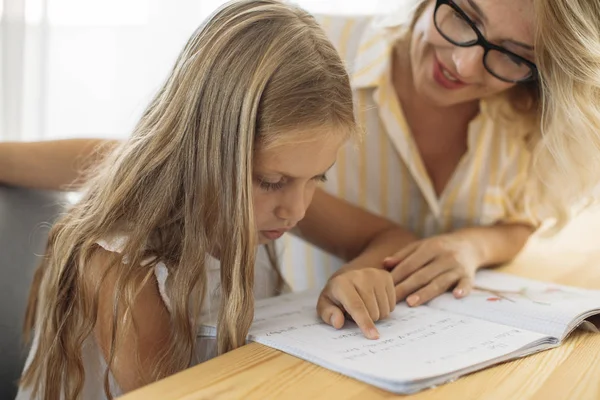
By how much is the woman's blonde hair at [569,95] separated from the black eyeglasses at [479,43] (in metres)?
0.04

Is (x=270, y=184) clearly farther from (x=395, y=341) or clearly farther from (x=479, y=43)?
(x=479, y=43)

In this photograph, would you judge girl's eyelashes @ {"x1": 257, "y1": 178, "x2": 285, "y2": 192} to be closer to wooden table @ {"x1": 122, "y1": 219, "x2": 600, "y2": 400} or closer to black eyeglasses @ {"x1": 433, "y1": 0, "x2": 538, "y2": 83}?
wooden table @ {"x1": 122, "y1": 219, "x2": 600, "y2": 400}

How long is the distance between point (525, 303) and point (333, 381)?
1.28ft

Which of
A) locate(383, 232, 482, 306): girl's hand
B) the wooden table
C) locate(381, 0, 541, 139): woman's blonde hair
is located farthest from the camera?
locate(381, 0, 541, 139): woman's blonde hair

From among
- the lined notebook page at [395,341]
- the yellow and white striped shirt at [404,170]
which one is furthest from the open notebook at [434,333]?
the yellow and white striped shirt at [404,170]

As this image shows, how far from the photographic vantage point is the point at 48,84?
1.72 metres

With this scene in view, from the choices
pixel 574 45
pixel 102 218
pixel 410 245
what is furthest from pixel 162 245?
pixel 574 45

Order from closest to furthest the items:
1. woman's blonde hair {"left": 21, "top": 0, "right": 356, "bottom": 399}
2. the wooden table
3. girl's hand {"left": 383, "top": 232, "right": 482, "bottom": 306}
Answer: the wooden table → woman's blonde hair {"left": 21, "top": 0, "right": 356, "bottom": 399} → girl's hand {"left": 383, "top": 232, "right": 482, "bottom": 306}

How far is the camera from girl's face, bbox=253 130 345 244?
0.92 meters

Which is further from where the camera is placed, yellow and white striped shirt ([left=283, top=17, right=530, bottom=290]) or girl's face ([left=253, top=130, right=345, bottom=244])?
yellow and white striped shirt ([left=283, top=17, right=530, bottom=290])

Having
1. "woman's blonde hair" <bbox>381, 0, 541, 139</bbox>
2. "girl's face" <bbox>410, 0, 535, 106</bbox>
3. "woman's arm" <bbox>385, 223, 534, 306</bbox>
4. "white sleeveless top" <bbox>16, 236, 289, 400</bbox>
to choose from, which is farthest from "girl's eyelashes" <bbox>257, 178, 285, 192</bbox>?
"woman's blonde hair" <bbox>381, 0, 541, 139</bbox>

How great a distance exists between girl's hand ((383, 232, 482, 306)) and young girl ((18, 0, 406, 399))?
0.31 feet

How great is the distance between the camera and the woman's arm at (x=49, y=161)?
1.12 m

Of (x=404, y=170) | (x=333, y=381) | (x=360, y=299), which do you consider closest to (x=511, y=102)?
(x=404, y=170)
